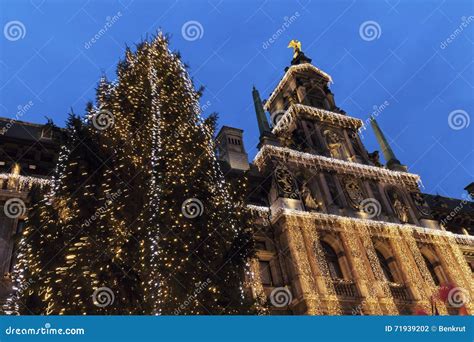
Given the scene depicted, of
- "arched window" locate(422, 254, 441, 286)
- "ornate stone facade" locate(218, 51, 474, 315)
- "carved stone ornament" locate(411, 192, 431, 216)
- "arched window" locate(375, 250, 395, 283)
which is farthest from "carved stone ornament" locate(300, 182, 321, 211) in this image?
"carved stone ornament" locate(411, 192, 431, 216)

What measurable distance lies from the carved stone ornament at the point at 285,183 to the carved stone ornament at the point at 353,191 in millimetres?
3977

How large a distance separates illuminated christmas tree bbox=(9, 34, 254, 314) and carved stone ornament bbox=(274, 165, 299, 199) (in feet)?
31.8

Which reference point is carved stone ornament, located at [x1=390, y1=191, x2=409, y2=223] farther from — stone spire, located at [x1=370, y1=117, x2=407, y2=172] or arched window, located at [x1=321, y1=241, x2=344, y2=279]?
arched window, located at [x1=321, y1=241, x2=344, y2=279]

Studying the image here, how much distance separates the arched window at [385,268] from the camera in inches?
966

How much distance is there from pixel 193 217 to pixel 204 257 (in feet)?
4.20

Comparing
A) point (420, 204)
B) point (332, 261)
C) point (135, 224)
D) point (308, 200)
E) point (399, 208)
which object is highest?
point (420, 204)

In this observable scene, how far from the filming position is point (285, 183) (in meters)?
25.0

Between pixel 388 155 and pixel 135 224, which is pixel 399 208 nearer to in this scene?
pixel 388 155

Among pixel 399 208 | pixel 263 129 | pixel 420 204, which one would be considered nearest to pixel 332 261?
pixel 399 208

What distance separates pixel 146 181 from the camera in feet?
43.5

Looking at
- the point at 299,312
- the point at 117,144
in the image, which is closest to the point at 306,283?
the point at 299,312

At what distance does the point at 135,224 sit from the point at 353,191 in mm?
18129
